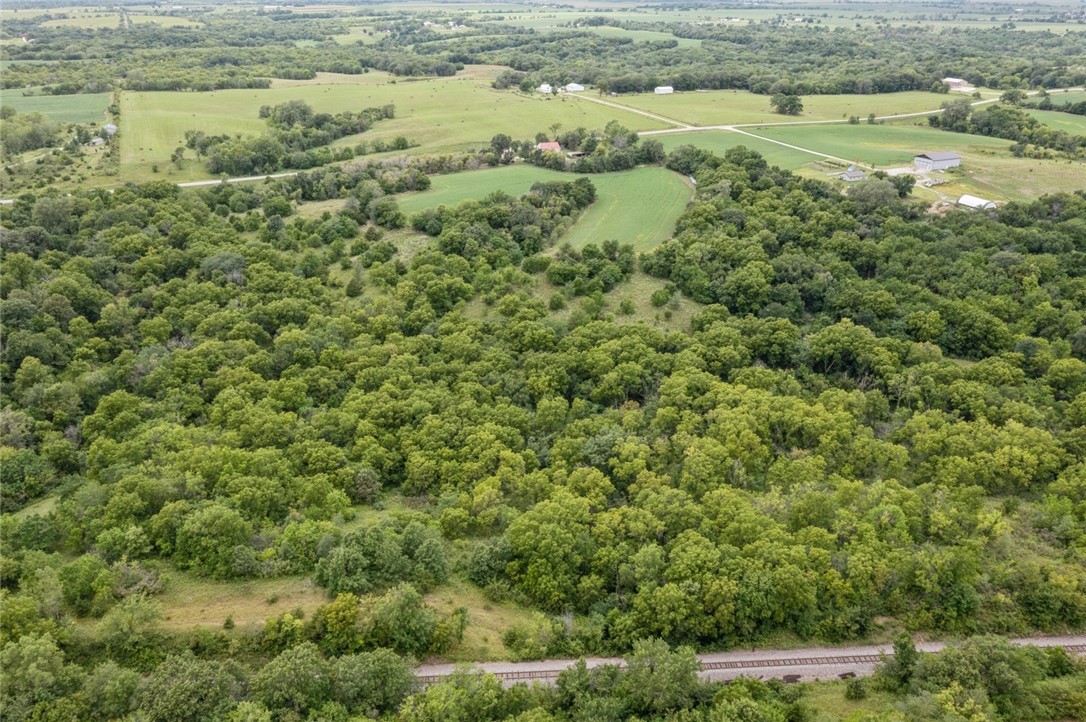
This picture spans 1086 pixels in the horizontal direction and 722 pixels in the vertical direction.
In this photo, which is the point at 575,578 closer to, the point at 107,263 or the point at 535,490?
the point at 535,490

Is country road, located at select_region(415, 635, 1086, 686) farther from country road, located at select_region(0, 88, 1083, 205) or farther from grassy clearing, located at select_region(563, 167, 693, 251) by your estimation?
country road, located at select_region(0, 88, 1083, 205)

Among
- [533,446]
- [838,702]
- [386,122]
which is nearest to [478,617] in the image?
[533,446]

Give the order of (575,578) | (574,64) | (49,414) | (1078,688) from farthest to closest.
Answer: (574,64), (49,414), (575,578), (1078,688)

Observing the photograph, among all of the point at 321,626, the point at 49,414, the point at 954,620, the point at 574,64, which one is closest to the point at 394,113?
the point at 574,64

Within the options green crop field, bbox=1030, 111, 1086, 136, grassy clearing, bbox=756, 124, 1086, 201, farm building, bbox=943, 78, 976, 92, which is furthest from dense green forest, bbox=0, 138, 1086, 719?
farm building, bbox=943, 78, 976, 92

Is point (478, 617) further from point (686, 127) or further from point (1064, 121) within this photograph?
point (1064, 121)

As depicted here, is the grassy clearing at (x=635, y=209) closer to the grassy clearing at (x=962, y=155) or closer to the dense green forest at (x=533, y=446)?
the dense green forest at (x=533, y=446)
